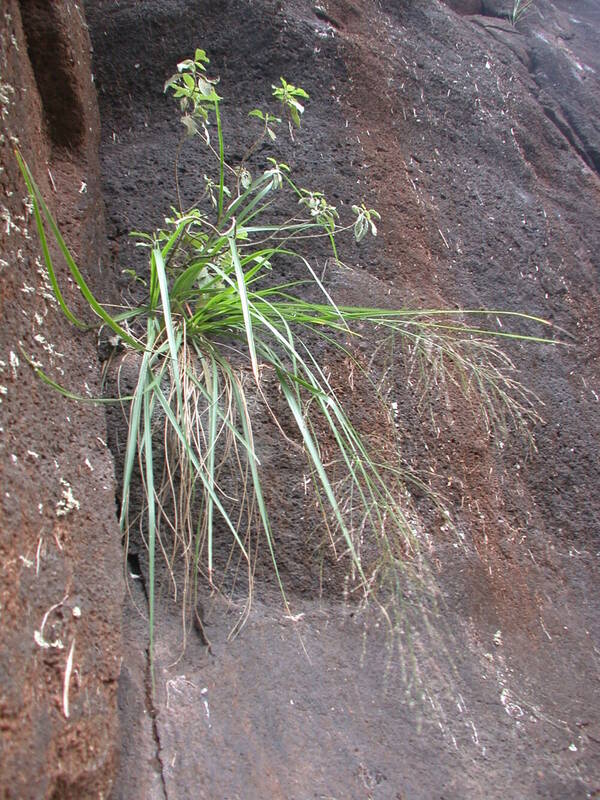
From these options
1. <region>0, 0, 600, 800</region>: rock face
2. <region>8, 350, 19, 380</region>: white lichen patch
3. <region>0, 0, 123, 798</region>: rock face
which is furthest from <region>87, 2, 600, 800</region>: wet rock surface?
<region>8, 350, 19, 380</region>: white lichen patch

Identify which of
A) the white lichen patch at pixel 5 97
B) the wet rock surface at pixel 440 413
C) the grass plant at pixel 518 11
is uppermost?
the grass plant at pixel 518 11

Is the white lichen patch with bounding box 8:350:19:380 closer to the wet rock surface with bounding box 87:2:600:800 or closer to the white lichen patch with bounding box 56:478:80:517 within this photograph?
the white lichen patch with bounding box 56:478:80:517

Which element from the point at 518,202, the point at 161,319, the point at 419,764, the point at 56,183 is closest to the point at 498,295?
the point at 518,202

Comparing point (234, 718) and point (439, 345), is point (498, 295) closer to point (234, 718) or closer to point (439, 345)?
point (439, 345)

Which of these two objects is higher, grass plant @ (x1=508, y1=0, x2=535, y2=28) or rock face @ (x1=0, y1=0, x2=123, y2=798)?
grass plant @ (x1=508, y1=0, x2=535, y2=28)

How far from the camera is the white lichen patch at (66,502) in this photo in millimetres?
1097

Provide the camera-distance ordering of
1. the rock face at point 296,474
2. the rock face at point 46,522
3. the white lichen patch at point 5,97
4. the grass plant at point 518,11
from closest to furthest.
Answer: the rock face at point 46,522 → the rock face at point 296,474 → the white lichen patch at point 5,97 → the grass plant at point 518,11

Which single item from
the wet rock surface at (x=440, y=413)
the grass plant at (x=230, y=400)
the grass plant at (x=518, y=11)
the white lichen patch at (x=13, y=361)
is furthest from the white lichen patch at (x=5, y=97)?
the grass plant at (x=518, y=11)

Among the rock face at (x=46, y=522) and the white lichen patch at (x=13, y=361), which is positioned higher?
the white lichen patch at (x=13, y=361)

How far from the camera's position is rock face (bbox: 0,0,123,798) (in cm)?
87

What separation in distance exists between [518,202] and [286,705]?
1.89 meters

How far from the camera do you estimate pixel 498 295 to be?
226 centimetres

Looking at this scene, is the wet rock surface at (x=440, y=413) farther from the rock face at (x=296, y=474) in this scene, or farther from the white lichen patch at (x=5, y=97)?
the white lichen patch at (x=5, y=97)

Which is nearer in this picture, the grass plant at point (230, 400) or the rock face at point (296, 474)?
the rock face at point (296, 474)
